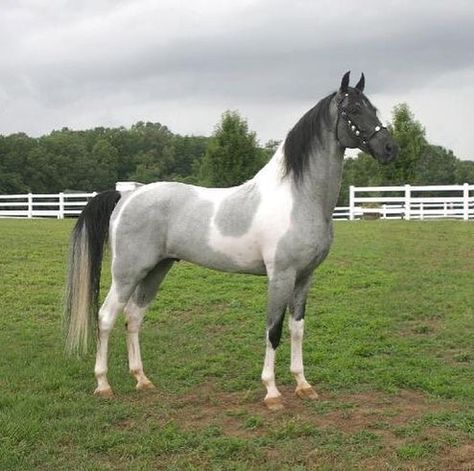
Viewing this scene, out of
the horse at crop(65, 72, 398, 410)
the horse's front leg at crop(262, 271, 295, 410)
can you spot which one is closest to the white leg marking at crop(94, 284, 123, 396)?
the horse at crop(65, 72, 398, 410)

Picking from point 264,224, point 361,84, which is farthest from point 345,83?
point 264,224

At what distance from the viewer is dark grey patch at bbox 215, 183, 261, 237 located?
595 cm

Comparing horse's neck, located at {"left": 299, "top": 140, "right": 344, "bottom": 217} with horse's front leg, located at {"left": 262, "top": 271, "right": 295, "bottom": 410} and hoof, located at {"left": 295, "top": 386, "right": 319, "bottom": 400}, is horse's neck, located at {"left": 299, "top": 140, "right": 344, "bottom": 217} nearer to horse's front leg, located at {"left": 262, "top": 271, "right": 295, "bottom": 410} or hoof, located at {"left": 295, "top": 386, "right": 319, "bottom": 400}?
horse's front leg, located at {"left": 262, "top": 271, "right": 295, "bottom": 410}

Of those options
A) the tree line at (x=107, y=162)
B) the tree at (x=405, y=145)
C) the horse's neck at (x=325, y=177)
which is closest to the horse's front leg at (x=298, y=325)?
the horse's neck at (x=325, y=177)

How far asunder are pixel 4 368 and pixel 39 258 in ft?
27.3

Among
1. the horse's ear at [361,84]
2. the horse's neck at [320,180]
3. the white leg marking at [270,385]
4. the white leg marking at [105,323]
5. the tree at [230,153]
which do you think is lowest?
the white leg marking at [270,385]

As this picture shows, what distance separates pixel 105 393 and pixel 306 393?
195 cm

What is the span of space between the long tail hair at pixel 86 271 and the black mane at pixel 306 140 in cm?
202

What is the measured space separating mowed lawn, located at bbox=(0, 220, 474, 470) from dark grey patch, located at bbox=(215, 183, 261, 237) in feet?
5.25

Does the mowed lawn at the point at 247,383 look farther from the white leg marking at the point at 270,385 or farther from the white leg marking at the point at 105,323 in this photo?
the white leg marking at the point at 105,323

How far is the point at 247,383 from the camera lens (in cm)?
656

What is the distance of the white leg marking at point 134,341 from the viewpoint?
6.62 meters

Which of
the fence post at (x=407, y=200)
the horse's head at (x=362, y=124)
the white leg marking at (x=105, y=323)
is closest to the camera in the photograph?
the horse's head at (x=362, y=124)

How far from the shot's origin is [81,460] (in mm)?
4664
